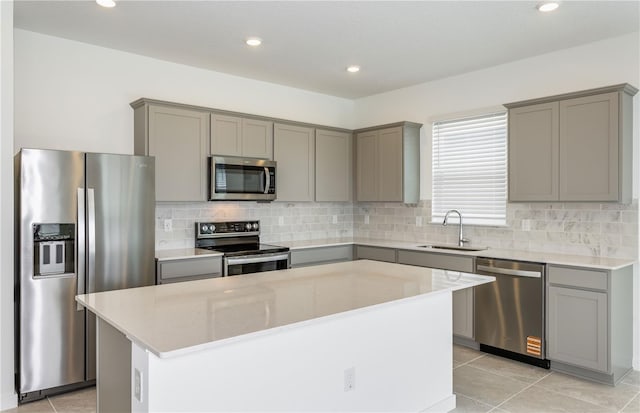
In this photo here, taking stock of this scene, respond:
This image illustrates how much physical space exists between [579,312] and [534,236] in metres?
0.96

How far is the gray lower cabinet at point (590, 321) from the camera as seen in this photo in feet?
10.9

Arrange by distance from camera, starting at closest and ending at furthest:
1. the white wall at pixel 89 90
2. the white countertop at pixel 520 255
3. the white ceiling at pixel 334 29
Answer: the white ceiling at pixel 334 29
the white countertop at pixel 520 255
the white wall at pixel 89 90

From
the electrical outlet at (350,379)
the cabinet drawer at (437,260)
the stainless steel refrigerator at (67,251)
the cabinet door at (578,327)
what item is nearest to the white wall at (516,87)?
the cabinet door at (578,327)

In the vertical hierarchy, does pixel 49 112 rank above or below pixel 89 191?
above

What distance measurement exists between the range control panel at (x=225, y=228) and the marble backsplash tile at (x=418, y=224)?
3.1 inches

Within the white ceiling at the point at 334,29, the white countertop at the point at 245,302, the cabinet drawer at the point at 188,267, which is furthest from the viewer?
the cabinet drawer at the point at 188,267

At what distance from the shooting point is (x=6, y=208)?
9.85ft

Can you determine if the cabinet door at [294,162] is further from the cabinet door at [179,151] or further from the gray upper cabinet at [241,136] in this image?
the cabinet door at [179,151]

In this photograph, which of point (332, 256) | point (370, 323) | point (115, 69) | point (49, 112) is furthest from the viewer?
point (332, 256)

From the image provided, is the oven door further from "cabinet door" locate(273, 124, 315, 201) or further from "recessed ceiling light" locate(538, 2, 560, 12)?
"recessed ceiling light" locate(538, 2, 560, 12)

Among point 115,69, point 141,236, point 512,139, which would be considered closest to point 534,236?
point 512,139

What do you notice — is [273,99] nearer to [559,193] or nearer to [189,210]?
[189,210]

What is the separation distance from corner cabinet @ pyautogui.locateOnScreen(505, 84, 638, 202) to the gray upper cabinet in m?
2.40

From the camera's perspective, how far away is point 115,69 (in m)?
4.07
